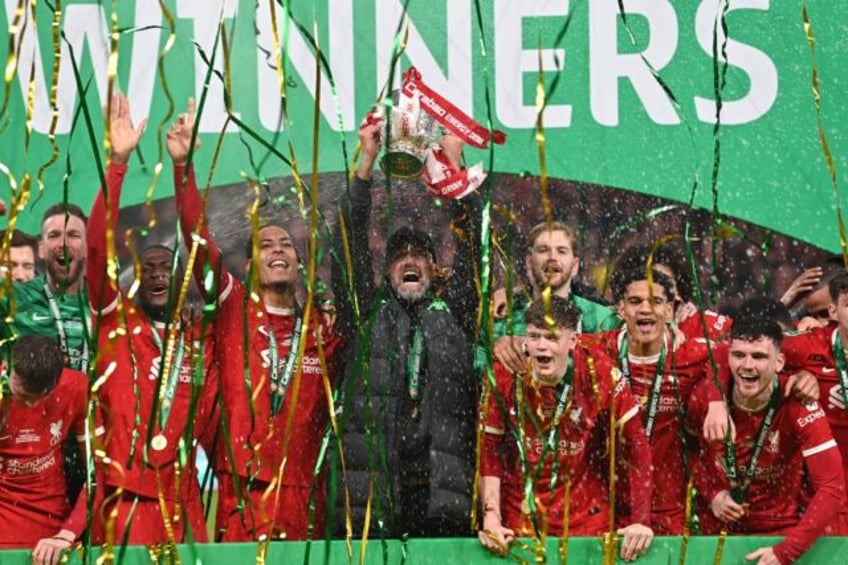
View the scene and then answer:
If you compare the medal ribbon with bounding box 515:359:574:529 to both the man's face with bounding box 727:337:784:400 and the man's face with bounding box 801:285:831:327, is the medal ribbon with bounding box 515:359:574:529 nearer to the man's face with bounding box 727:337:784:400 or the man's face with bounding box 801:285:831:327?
the man's face with bounding box 727:337:784:400

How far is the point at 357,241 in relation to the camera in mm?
3955

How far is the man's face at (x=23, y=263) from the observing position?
4.13 m

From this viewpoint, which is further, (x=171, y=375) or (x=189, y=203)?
(x=171, y=375)

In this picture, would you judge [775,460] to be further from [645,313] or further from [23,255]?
[23,255]

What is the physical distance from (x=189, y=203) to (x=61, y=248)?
58cm

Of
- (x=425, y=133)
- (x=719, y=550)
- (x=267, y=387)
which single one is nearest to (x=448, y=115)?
(x=425, y=133)

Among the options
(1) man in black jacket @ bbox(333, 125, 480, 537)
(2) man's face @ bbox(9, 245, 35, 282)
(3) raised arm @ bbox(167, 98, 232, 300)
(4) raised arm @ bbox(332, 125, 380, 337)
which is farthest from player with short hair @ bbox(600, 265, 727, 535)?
(2) man's face @ bbox(9, 245, 35, 282)

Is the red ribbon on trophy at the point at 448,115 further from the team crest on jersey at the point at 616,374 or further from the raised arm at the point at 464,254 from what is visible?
the team crest on jersey at the point at 616,374

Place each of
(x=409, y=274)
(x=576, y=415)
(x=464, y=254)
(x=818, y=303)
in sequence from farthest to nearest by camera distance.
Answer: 1. (x=818, y=303)
2. (x=464, y=254)
3. (x=409, y=274)
4. (x=576, y=415)

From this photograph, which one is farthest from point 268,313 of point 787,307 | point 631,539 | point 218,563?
point 787,307

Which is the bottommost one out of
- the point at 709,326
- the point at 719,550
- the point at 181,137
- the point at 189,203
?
the point at 719,550

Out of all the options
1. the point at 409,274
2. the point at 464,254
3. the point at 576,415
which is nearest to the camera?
the point at 576,415

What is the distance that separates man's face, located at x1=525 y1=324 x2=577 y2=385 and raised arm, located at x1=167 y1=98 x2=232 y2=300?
854 millimetres

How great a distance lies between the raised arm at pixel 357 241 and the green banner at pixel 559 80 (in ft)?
0.99
